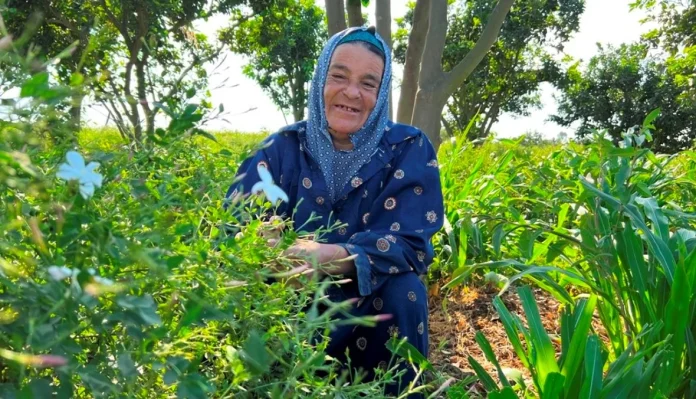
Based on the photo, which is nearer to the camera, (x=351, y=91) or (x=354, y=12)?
(x=351, y=91)

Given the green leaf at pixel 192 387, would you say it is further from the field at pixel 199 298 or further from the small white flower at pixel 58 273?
the small white flower at pixel 58 273

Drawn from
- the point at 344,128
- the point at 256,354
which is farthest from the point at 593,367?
the point at 344,128

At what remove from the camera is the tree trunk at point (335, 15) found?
4109mm

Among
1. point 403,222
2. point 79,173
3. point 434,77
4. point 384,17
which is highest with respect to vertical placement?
point 384,17

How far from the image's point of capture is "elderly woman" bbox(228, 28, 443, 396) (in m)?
1.85

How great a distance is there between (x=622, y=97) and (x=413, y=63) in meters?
23.5

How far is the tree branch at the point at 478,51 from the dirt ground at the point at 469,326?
186 centimetres

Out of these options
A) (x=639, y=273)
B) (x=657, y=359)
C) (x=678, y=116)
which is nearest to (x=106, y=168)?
(x=657, y=359)

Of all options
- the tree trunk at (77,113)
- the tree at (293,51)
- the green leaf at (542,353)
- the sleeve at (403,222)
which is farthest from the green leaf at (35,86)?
the tree at (293,51)

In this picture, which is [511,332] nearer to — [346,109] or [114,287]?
[346,109]

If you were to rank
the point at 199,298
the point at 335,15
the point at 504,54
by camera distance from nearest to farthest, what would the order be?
the point at 199,298 < the point at 335,15 < the point at 504,54

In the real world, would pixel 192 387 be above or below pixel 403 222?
above

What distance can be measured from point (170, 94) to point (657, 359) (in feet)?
3.75

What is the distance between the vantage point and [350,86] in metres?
2.09
